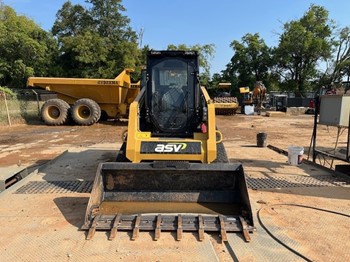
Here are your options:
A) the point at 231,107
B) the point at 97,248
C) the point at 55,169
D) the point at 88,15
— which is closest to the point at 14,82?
the point at 88,15

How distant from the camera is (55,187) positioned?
571 centimetres

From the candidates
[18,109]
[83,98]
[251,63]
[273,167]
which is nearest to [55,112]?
[83,98]

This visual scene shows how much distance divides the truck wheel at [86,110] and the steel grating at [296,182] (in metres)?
10.7

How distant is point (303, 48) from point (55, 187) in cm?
3176

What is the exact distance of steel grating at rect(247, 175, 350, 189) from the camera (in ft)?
19.4

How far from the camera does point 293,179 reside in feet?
20.8

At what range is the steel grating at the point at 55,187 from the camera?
17.9 ft

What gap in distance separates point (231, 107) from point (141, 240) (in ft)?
65.1

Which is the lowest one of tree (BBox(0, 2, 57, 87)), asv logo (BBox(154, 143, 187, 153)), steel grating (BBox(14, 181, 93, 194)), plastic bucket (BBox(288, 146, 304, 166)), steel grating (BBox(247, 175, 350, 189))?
steel grating (BBox(14, 181, 93, 194))

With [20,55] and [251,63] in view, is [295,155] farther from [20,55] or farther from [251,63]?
[251,63]

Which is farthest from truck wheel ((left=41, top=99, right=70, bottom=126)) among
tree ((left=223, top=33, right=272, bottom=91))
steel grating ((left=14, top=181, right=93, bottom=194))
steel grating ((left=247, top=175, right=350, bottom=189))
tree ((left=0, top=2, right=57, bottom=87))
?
tree ((left=223, top=33, right=272, bottom=91))

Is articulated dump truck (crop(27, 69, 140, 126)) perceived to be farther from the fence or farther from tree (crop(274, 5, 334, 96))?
tree (crop(274, 5, 334, 96))

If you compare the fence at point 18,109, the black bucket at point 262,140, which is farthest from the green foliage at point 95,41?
the black bucket at point 262,140

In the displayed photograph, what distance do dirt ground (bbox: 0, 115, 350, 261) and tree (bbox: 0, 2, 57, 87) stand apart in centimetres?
1237
